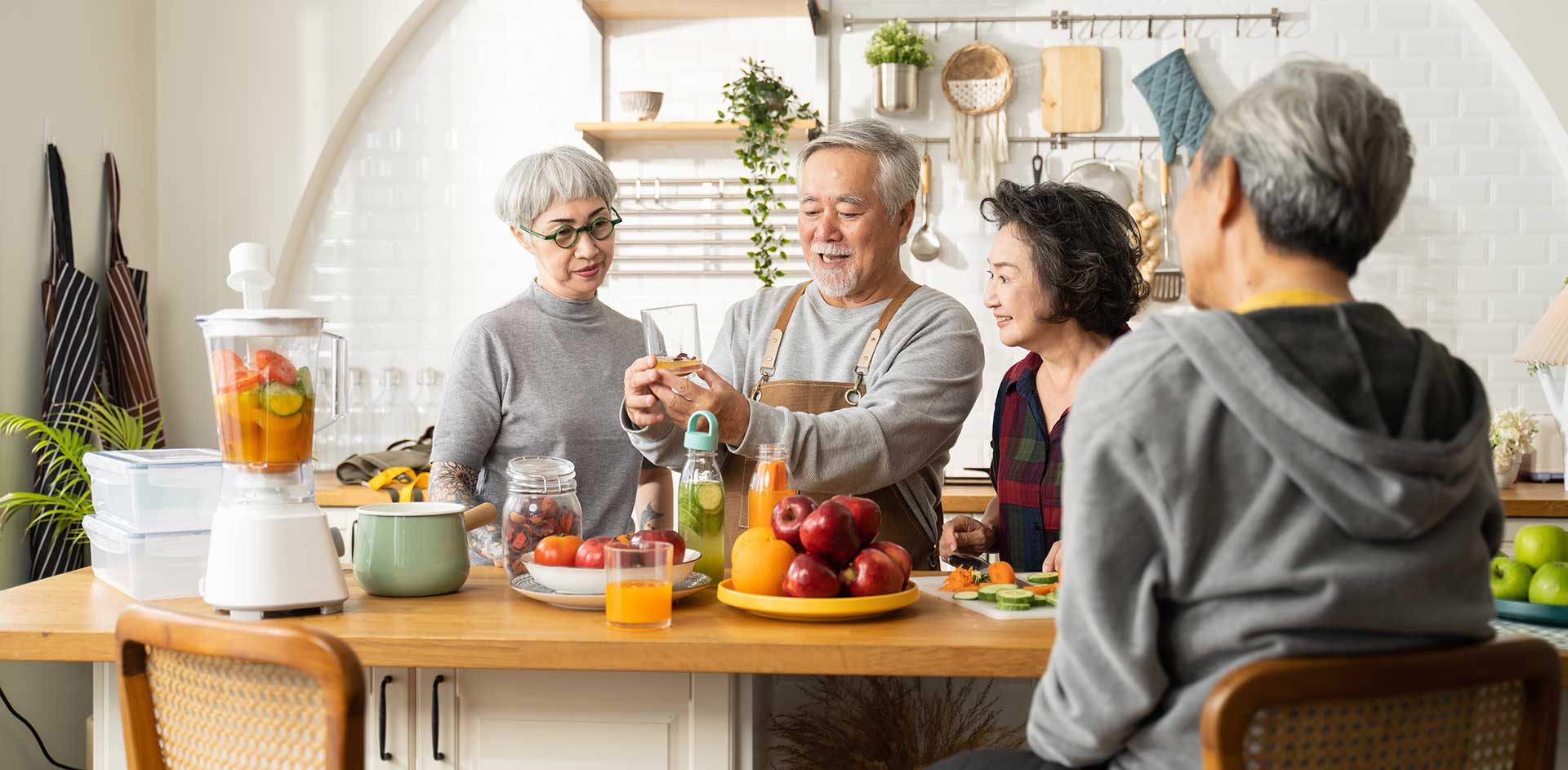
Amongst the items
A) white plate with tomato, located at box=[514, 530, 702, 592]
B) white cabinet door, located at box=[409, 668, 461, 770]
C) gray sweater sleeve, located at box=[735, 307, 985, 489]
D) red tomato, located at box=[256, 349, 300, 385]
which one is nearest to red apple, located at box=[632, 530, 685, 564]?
white plate with tomato, located at box=[514, 530, 702, 592]

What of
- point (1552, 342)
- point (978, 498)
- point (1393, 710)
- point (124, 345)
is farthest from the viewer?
point (124, 345)

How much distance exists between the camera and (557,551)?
6.27ft

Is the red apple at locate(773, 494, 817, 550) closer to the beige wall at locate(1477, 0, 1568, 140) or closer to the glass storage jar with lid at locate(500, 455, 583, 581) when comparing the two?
the glass storage jar with lid at locate(500, 455, 583, 581)

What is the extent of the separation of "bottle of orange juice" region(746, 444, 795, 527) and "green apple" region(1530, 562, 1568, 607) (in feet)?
3.64

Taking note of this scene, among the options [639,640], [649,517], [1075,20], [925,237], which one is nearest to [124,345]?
[649,517]

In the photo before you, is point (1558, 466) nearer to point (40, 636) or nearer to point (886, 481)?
point (886, 481)

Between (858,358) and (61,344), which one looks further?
(61,344)

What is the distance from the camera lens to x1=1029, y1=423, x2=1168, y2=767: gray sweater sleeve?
3.87 ft

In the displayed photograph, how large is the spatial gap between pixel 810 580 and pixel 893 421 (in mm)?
510

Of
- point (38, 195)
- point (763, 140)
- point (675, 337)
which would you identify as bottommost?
point (675, 337)

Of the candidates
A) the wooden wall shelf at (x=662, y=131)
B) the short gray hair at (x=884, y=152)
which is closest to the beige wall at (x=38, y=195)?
the wooden wall shelf at (x=662, y=131)

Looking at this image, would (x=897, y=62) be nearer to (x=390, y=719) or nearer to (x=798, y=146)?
(x=798, y=146)

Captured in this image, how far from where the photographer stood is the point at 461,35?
462cm

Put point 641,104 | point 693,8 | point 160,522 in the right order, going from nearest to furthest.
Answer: point 160,522
point 641,104
point 693,8
